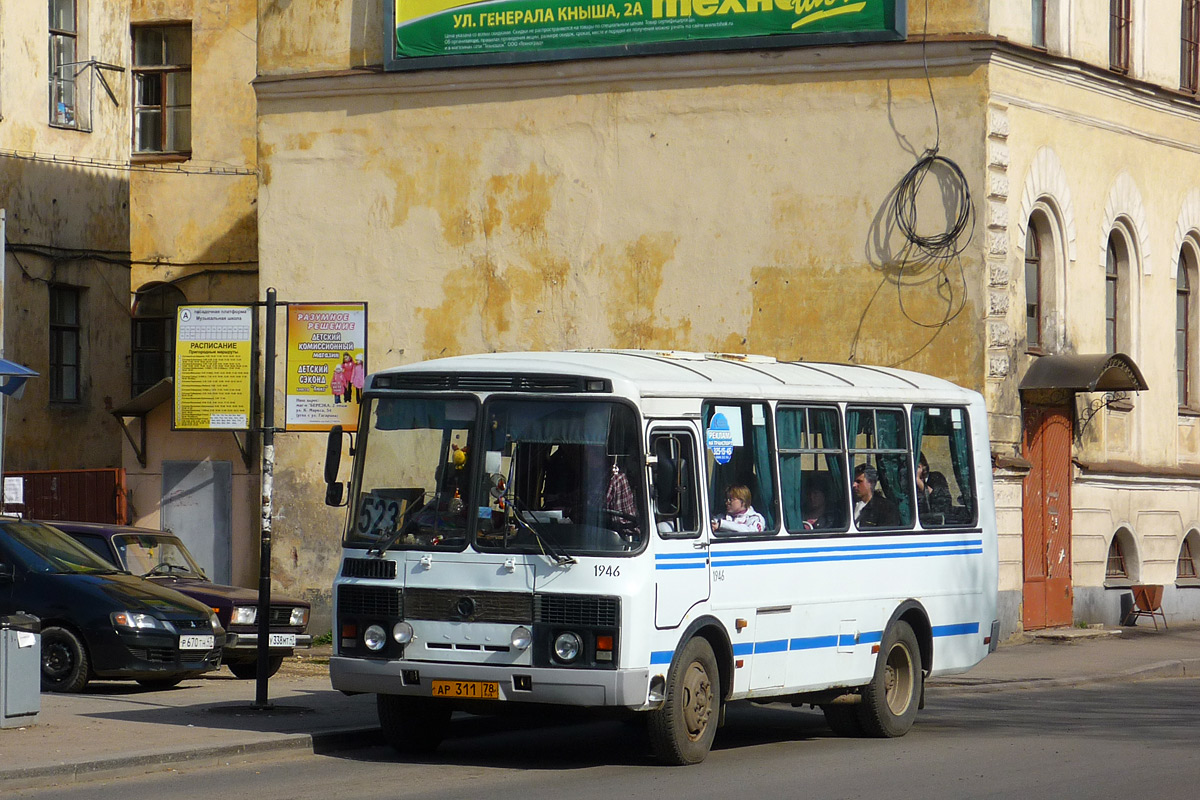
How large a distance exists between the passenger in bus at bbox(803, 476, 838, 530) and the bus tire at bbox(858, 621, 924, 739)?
3.78 ft

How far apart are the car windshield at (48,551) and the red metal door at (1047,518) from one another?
12175 millimetres

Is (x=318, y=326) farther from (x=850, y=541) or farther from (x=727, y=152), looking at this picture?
(x=850, y=541)

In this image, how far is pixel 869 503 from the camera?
14.4 m

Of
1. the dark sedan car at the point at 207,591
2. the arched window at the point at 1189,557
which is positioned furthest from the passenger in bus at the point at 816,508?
the arched window at the point at 1189,557

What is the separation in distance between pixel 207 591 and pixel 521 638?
7.32 meters

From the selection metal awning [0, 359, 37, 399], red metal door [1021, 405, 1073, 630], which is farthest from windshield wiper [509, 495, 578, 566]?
red metal door [1021, 405, 1073, 630]

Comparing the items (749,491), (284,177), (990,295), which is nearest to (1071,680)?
(990,295)

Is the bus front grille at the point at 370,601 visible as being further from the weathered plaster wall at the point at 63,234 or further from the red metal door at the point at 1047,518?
the weathered plaster wall at the point at 63,234

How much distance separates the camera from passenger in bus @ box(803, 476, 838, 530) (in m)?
13.8

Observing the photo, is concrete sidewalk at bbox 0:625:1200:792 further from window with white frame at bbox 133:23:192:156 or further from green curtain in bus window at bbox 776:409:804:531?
window with white frame at bbox 133:23:192:156

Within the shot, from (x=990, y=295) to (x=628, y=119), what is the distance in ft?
17.9

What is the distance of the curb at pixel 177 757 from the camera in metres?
11.2

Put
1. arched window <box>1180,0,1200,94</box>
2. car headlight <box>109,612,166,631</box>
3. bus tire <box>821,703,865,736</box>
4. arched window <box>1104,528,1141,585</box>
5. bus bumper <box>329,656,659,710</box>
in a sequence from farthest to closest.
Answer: arched window <box>1180,0,1200,94</box>, arched window <box>1104,528,1141,585</box>, car headlight <box>109,612,166,631</box>, bus tire <box>821,703,865,736</box>, bus bumper <box>329,656,659,710</box>

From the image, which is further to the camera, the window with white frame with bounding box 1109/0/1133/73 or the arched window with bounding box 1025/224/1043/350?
the window with white frame with bounding box 1109/0/1133/73
